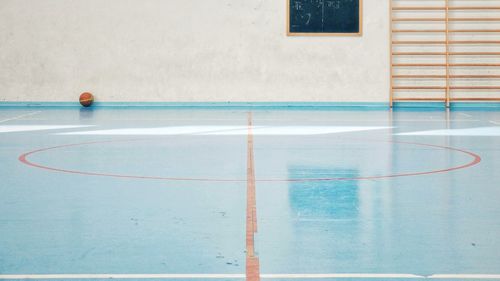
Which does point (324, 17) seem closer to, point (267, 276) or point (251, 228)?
point (251, 228)

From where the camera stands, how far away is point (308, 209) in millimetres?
3930

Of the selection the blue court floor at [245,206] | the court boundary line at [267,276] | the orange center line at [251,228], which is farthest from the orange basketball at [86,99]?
the court boundary line at [267,276]

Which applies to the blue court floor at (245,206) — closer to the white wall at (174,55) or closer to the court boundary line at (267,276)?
the court boundary line at (267,276)

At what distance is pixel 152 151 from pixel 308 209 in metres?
3.23

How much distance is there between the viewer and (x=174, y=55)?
571 inches

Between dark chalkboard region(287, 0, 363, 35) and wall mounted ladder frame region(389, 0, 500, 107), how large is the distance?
2.29ft

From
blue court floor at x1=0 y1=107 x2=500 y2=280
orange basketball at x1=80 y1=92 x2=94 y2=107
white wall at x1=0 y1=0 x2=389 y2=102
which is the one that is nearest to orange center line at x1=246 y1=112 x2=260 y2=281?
blue court floor at x1=0 y1=107 x2=500 y2=280

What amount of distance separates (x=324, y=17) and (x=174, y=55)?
292 centimetres

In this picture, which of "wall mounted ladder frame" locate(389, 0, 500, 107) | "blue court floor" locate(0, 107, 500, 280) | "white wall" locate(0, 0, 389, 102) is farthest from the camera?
"white wall" locate(0, 0, 389, 102)

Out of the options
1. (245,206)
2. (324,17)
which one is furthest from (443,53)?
(245,206)

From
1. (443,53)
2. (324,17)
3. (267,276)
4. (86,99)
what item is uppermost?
(324,17)

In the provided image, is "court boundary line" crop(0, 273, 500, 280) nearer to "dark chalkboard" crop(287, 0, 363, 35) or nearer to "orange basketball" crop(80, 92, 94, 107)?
"orange basketball" crop(80, 92, 94, 107)

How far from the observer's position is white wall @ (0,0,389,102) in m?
14.4

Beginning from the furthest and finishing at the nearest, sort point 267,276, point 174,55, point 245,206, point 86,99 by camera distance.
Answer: point 174,55, point 86,99, point 245,206, point 267,276
